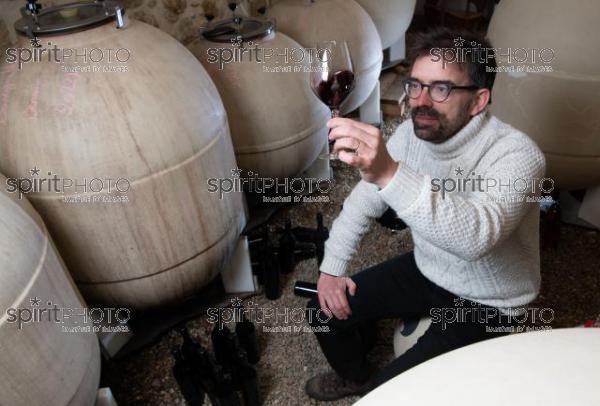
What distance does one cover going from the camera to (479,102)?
1.40 m

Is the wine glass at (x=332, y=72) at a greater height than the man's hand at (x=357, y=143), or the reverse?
the wine glass at (x=332, y=72)

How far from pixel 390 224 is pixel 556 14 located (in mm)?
1219

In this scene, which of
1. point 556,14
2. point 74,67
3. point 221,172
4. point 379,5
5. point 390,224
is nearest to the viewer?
point 74,67

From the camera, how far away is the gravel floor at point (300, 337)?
1978 mm

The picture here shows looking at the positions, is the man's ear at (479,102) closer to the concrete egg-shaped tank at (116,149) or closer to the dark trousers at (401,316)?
the dark trousers at (401,316)

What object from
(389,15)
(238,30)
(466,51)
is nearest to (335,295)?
(466,51)

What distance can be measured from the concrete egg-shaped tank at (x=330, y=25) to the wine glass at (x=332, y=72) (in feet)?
5.52

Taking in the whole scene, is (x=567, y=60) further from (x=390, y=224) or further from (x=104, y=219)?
(x=104, y=219)

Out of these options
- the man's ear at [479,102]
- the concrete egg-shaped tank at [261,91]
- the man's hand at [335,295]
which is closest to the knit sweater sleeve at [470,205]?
the man's ear at [479,102]

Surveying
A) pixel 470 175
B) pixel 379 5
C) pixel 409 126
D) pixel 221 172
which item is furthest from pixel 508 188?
pixel 379 5

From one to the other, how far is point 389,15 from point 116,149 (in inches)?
114

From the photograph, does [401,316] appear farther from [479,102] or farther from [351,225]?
[479,102]

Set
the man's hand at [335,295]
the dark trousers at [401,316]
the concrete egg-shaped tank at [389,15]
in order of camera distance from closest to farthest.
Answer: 1. the dark trousers at [401,316]
2. the man's hand at [335,295]
3. the concrete egg-shaped tank at [389,15]

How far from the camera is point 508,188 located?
1229 millimetres
